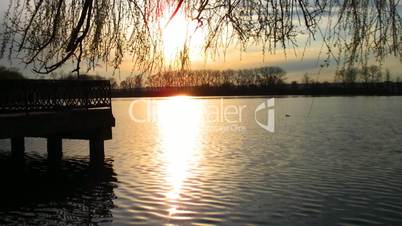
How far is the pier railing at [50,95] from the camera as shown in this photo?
19.8 m

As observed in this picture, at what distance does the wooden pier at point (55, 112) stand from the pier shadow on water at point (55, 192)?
1227 mm

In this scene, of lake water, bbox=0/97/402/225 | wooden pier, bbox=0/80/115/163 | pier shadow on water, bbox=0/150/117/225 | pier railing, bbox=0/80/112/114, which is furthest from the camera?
pier railing, bbox=0/80/112/114

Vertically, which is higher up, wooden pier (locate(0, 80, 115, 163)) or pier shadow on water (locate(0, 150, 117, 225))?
wooden pier (locate(0, 80, 115, 163))

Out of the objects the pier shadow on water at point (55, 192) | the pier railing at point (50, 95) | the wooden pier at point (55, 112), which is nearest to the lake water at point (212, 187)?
the pier shadow on water at point (55, 192)

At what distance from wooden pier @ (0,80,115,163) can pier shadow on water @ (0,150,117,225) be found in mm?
1227

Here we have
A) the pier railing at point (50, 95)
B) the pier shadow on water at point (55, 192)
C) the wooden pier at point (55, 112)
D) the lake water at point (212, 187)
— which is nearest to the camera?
the lake water at point (212, 187)

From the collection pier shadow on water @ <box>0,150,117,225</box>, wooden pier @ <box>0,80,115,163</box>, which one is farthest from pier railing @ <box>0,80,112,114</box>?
pier shadow on water @ <box>0,150,117,225</box>

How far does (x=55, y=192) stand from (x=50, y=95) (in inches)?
183

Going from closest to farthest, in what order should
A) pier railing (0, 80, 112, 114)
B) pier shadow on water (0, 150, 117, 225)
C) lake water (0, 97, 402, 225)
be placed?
lake water (0, 97, 402, 225) < pier shadow on water (0, 150, 117, 225) < pier railing (0, 80, 112, 114)

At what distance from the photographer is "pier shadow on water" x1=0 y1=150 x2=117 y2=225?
14.9 metres

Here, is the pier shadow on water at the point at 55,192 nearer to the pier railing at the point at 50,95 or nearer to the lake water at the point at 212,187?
the lake water at the point at 212,187

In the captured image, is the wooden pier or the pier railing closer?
the wooden pier

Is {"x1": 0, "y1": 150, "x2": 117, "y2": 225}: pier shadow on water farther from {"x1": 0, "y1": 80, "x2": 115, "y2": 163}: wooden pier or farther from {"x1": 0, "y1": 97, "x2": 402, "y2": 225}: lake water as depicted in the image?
{"x1": 0, "y1": 80, "x2": 115, "y2": 163}: wooden pier

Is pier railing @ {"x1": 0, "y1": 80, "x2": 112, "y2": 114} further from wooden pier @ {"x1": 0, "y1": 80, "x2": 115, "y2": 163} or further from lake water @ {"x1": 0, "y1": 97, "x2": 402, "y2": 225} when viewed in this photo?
lake water @ {"x1": 0, "y1": 97, "x2": 402, "y2": 225}
